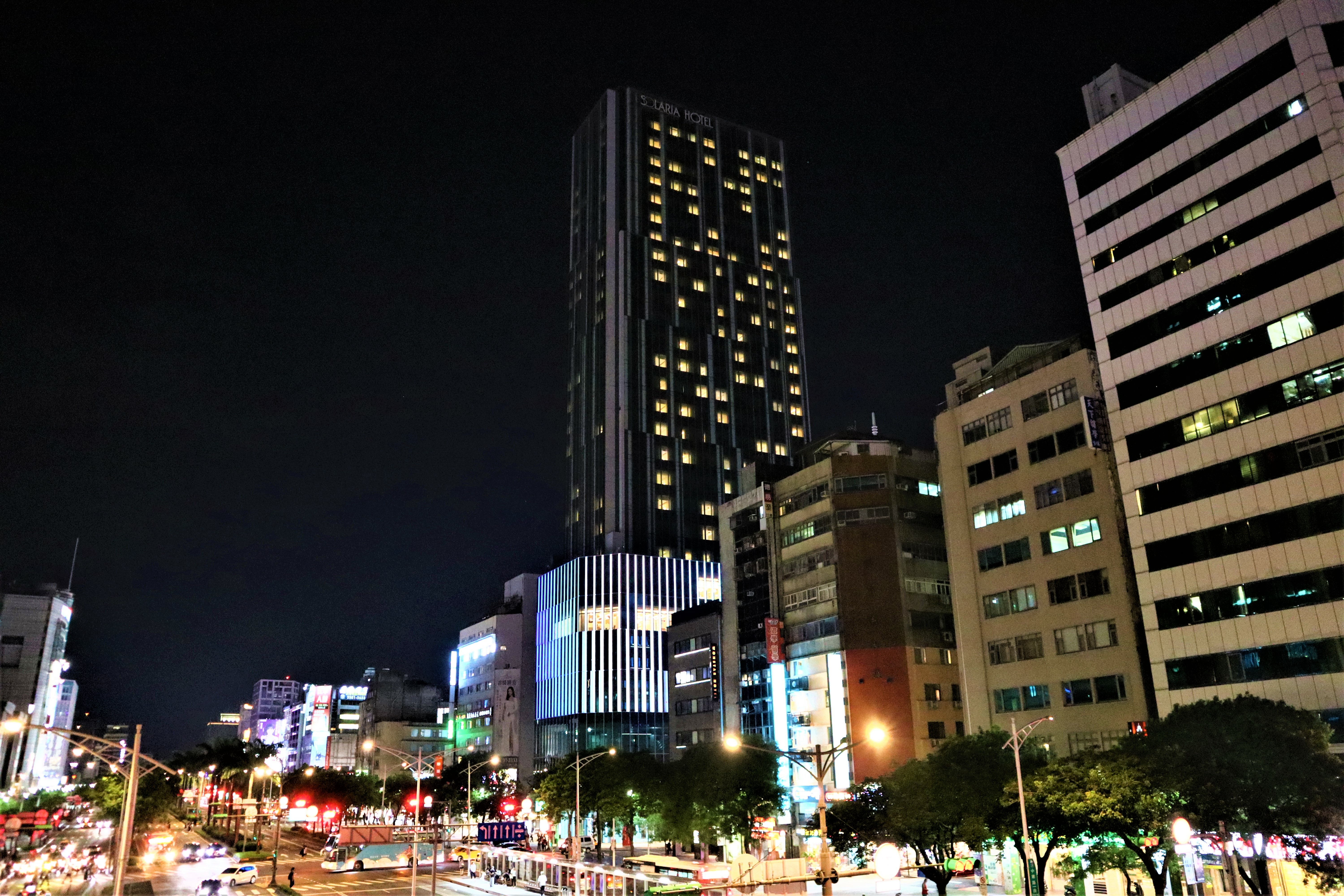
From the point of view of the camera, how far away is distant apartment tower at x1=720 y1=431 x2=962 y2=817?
319 ft

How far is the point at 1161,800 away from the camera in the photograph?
47875 mm

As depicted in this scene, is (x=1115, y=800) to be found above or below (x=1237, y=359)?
below

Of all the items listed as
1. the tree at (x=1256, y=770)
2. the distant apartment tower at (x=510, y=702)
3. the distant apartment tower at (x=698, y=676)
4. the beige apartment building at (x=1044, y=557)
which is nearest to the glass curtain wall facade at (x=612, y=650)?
the distant apartment tower at (x=510, y=702)

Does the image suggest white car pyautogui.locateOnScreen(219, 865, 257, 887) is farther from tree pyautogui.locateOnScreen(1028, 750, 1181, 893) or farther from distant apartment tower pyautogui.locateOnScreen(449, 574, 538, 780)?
distant apartment tower pyautogui.locateOnScreen(449, 574, 538, 780)

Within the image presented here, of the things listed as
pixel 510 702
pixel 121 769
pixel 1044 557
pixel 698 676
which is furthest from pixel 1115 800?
pixel 510 702

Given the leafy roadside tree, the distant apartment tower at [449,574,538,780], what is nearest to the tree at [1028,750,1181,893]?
the leafy roadside tree

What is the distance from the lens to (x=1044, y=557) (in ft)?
254

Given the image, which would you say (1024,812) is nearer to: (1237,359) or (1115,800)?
(1115,800)

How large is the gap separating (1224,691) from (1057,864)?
15.7m

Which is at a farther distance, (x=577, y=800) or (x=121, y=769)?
(x=577, y=800)

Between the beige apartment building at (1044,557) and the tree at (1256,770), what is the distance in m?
22.3

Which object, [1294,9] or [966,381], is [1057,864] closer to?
[966,381]

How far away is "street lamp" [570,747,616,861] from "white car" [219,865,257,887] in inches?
1076

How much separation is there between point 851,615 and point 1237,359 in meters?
47.2
